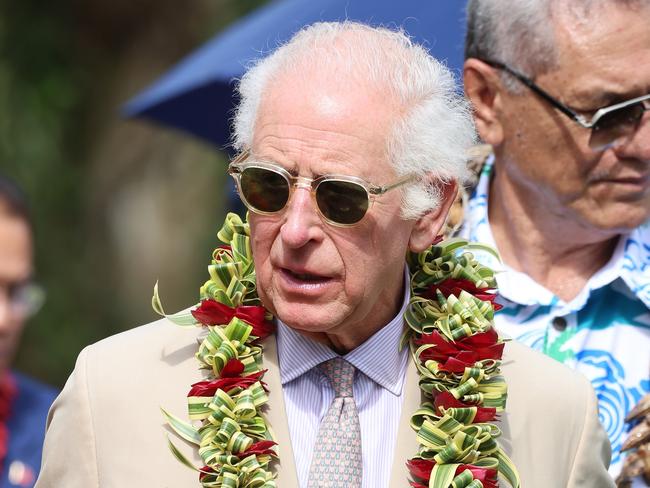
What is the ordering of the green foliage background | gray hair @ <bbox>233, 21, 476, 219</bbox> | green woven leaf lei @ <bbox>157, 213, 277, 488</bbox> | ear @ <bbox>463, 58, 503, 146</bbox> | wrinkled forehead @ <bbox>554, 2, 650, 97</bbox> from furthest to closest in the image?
the green foliage background < ear @ <bbox>463, 58, 503, 146</bbox> < wrinkled forehead @ <bbox>554, 2, 650, 97</bbox> < gray hair @ <bbox>233, 21, 476, 219</bbox> < green woven leaf lei @ <bbox>157, 213, 277, 488</bbox>

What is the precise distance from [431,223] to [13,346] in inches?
89.2

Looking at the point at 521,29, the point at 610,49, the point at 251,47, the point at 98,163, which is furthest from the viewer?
the point at 98,163

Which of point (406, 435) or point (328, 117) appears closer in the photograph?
point (328, 117)

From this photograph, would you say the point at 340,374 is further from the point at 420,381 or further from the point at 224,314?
→ the point at 224,314

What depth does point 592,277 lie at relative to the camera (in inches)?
146

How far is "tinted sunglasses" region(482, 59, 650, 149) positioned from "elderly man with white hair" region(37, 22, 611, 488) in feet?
1.82

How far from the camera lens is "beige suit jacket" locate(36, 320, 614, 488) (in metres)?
2.82

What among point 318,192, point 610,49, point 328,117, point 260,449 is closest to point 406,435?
point 260,449

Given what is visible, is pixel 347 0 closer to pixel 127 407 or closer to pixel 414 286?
pixel 414 286

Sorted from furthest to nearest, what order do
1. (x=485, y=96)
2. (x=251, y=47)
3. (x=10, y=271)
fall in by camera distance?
1. (x=251, y=47)
2. (x=10, y=271)
3. (x=485, y=96)

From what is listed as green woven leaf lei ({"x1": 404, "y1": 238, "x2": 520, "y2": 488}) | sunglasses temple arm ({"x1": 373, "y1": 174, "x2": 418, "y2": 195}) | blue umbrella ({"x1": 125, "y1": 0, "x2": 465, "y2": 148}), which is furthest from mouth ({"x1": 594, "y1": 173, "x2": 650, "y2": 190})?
blue umbrella ({"x1": 125, "y1": 0, "x2": 465, "y2": 148})

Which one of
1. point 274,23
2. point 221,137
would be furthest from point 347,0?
point 221,137

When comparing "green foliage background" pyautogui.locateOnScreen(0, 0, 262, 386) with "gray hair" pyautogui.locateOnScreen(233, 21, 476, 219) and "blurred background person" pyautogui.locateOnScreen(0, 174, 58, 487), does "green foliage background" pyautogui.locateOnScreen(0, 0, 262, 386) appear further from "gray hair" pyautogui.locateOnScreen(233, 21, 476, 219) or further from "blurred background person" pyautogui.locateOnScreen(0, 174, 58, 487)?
"gray hair" pyautogui.locateOnScreen(233, 21, 476, 219)

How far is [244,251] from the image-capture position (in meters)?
3.13
